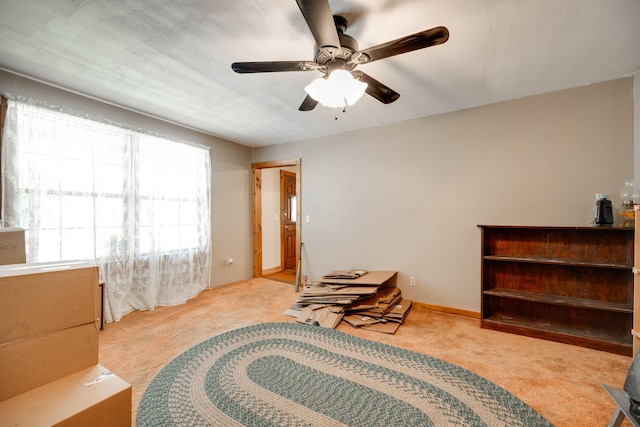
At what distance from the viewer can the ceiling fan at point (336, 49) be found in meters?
1.31

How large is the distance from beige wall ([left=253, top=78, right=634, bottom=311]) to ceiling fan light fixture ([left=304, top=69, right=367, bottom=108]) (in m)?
1.61

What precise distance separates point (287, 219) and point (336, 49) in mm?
4638

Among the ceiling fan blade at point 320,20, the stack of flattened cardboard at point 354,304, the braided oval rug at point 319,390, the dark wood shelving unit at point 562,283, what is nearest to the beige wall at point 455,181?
the dark wood shelving unit at point 562,283

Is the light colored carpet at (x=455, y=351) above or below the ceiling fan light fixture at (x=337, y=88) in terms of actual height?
below

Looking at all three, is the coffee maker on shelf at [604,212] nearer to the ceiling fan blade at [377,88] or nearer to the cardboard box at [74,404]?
the ceiling fan blade at [377,88]

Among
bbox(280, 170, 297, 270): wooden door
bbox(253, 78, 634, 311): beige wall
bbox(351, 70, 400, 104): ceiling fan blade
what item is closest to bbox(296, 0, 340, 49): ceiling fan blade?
bbox(351, 70, 400, 104): ceiling fan blade

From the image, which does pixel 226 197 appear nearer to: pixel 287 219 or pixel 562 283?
pixel 287 219

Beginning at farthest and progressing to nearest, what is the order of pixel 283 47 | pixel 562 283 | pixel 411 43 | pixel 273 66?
1. pixel 562 283
2. pixel 283 47
3. pixel 273 66
4. pixel 411 43

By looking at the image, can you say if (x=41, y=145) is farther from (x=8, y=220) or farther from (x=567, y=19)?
(x=567, y=19)

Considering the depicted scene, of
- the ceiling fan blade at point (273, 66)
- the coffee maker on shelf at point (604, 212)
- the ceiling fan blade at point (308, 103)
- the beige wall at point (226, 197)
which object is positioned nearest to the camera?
the ceiling fan blade at point (273, 66)

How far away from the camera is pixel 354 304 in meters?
3.12

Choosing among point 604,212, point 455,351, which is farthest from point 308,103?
point 604,212

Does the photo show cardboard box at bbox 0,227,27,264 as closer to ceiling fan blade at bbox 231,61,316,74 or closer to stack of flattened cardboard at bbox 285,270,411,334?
ceiling fan blade at bbox 231,61,316,74

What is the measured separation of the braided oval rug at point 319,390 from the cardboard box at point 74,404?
1.89 feet
